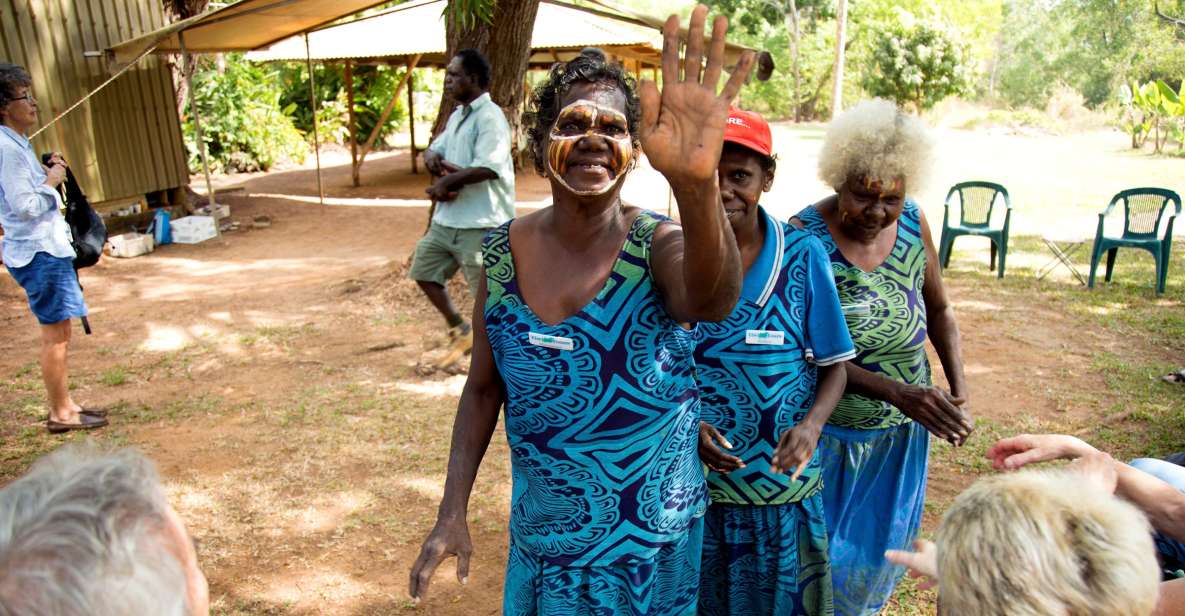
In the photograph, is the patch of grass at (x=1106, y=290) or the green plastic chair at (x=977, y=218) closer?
the patch of grass at (x=1106, y=290)

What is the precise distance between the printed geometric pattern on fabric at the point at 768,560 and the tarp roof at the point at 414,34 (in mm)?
11601

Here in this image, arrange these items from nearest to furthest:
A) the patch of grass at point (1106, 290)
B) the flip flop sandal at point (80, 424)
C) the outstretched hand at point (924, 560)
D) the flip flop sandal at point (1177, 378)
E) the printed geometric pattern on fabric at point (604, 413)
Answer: the outstretched hand at point (924, 560)
the printed geometric pattern on fabric at point (604, 413)
the flip flop sandal at point (80, 424)
the flip flop sandal at point (1177, 378)
the patch of grass at point (1106, 290)

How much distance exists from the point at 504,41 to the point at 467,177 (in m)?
2.25

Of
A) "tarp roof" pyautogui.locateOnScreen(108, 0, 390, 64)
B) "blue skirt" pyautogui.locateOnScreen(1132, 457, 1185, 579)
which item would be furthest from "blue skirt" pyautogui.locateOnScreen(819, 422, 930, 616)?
"tarp roof" pyautogui.locateOnScreen(108, 0, 390, 64)

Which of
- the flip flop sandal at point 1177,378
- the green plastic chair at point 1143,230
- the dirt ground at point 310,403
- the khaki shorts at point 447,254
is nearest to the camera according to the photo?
the dirt ground at point 310,403

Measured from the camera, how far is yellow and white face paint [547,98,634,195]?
183 cm

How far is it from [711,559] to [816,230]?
3.57 ft

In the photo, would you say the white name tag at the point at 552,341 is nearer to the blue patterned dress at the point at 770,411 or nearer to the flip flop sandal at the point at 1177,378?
the blue patterned dress at the point at 770,411

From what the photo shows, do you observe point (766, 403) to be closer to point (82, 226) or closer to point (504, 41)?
point (82, 226)

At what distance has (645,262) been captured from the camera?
70.4 inches

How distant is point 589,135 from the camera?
1.83 m

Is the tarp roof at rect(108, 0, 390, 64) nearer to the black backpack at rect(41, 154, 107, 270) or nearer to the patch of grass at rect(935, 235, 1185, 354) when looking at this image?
the black backpack at rect(41, 154, 107, 270)

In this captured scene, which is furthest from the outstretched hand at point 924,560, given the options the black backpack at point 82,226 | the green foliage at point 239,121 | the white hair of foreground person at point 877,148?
the green foliage at point 239,121

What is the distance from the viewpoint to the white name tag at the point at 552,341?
1.77 meters
